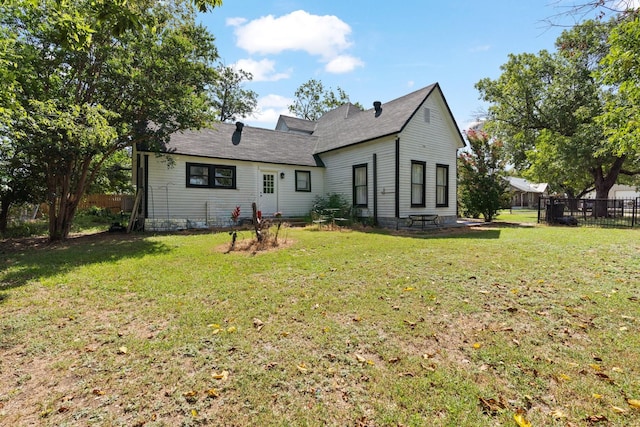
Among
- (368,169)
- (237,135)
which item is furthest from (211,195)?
(368,169)

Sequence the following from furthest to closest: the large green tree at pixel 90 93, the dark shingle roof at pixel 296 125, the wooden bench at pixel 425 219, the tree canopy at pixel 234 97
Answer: the tree canopy at pixel 234 97
the dark shingle roof at pixel 296 125
the wooden bench at pixel 425 219
the large green tree at pixel 90 93

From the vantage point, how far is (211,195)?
1344 centimetres

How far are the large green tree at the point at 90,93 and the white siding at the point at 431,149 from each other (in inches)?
317

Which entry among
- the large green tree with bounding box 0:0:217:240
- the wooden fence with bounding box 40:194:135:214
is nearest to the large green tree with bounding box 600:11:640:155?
the large green tree with bounding box 0:0:217:240

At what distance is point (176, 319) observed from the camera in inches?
148

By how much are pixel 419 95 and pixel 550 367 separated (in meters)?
13.2

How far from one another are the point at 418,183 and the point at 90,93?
12.5 metres

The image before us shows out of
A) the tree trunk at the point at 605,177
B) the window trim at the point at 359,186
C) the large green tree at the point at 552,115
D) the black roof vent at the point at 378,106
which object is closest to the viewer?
the window trim at the point at 359,186

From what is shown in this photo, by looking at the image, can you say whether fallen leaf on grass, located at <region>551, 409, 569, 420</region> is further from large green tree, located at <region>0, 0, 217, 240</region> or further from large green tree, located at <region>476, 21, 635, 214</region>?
large green tree, located at <region>476, 21, 635, 214</region>

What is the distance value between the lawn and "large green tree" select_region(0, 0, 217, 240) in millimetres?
3965

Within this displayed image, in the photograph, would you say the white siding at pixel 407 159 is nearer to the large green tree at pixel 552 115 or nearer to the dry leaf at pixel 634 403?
the large green tree at pixel 552 115

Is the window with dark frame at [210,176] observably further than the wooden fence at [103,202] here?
No

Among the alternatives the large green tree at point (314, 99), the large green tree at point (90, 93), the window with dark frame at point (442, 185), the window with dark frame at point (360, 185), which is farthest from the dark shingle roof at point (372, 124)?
the large green tree at point (314, 99)

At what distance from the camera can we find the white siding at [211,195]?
12.3m
